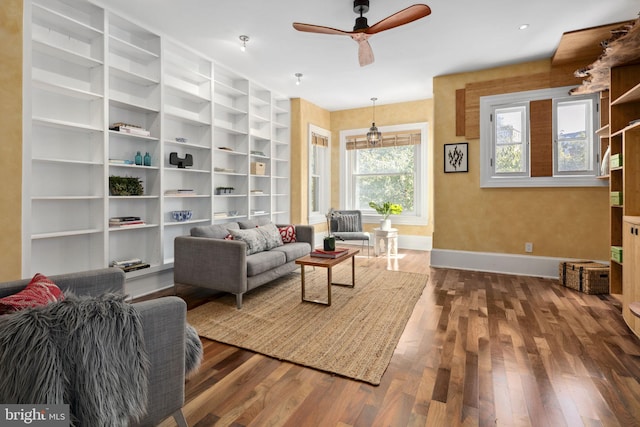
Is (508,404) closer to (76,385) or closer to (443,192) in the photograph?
(76,385)

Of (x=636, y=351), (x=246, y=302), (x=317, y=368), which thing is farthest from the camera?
(x=246, y=302)

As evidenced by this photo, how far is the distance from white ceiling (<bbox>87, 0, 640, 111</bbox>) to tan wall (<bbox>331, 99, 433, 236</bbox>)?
3.92 ft

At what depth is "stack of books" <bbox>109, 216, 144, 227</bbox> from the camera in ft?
11.1

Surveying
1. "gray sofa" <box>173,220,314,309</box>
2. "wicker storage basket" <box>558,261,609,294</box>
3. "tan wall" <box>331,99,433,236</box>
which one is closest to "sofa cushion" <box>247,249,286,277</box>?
"gray sofa" <box>173,220,314,309</box>

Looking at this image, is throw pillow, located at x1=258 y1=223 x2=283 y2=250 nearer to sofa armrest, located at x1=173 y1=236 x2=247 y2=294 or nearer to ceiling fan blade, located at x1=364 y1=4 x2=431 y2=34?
sofa armrest, located at x1=173 y1=236 x2=247 y2=294

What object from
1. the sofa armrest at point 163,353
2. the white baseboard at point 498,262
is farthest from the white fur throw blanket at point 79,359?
the white baseboard at point 498,262

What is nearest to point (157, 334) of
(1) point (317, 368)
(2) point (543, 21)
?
(1) point (317, 368)

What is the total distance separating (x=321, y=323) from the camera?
9.21 feet

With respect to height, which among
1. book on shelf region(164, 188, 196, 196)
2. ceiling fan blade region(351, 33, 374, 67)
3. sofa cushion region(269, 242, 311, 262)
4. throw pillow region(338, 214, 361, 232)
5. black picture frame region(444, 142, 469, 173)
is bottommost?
sofa cushion region(269, 242, 311, 262)

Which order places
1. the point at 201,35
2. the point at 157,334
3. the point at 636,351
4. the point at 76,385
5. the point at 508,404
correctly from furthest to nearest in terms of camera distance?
the point at 201,35 → the point at 636,351 → the point at 508,404 → the point at 157,334 → the point at 76,385

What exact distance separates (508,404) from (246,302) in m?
2.39

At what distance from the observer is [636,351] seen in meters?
2.30

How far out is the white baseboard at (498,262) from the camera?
173 inches

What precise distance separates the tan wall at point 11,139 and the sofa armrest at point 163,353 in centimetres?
199
